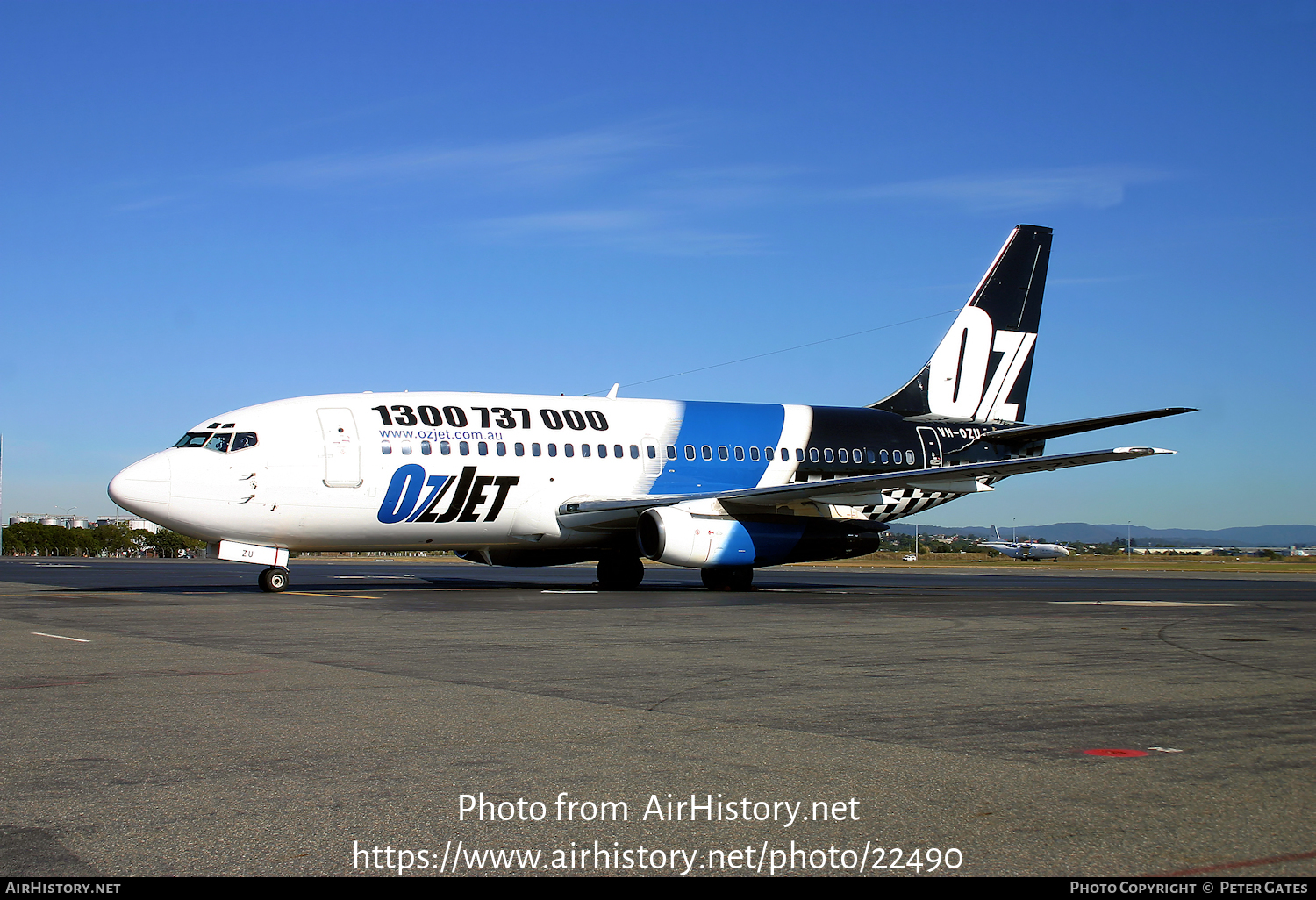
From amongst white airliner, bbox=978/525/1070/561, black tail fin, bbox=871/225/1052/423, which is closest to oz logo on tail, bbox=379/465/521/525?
black tail fin, bbox=871/225/1052/423

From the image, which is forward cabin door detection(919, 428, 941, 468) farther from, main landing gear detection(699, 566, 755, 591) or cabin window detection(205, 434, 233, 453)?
cabin window detection(205, 434, 233, 453)

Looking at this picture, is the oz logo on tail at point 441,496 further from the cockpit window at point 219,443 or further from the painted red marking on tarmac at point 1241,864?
the painted red marking on tarmac at point 1241,864

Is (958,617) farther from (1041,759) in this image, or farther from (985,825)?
(985,825)

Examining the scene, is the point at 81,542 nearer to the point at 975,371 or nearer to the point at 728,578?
the point at 975,371

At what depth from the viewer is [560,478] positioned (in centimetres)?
2581

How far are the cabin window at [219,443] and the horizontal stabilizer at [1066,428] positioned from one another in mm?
18663

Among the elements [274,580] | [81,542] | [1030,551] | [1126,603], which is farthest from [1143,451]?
[81,542]

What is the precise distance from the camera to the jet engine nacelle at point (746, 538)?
24219 millimetres

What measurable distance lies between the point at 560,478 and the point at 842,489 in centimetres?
615

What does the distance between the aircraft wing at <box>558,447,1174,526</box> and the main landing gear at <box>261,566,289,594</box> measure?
5921 millimetres

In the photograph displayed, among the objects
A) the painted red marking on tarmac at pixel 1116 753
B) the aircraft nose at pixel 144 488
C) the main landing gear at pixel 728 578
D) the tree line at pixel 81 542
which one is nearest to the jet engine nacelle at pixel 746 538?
the main landing gear at pixel 728 578
